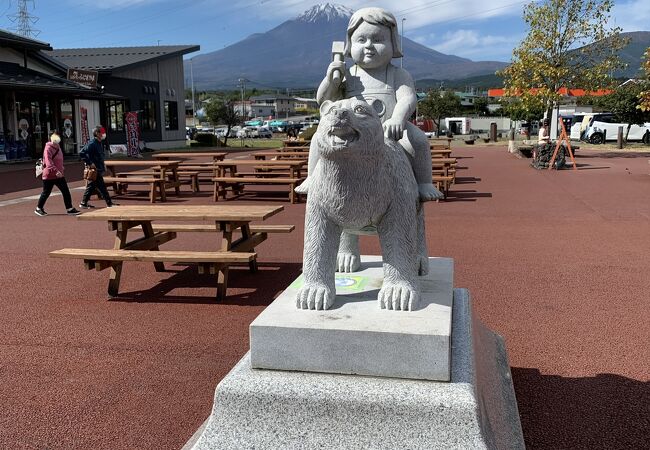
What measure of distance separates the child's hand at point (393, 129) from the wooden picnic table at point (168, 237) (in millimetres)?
2479

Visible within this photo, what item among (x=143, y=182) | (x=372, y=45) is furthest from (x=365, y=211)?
(x=143, y=182)

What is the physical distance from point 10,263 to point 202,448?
5.54 metres

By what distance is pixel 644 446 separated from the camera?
2.87 metres

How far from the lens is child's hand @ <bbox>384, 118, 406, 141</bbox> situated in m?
3.06

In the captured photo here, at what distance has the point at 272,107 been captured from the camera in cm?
11238

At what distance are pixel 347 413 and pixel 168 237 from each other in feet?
16.4

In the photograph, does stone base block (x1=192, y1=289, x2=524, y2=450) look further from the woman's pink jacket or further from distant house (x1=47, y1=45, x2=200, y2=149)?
distant house (x1=47, y1=45, x2=200, y2=149)

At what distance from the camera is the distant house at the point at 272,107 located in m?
110

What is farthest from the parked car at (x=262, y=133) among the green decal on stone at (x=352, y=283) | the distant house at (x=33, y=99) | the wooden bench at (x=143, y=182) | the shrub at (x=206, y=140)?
the green decal on stone at (x=352, y=283)

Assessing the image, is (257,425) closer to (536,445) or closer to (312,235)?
(312,235)

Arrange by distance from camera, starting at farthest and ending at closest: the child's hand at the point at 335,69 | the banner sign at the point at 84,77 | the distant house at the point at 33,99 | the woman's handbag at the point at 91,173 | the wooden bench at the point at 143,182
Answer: the banner sign at the point at 84,77 < the distant house at the point at 33,99 < the wooden bench at the point at 143,182 < the woman's handbag at the point at 91,173 < the child's hand at the point at 335,69

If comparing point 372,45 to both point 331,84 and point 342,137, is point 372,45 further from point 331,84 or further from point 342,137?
point 342,137

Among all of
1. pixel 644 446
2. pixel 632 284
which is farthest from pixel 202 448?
pixel 632 284

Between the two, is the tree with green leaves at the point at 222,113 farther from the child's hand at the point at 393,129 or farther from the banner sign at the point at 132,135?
the child's hand at the point at 393,129
